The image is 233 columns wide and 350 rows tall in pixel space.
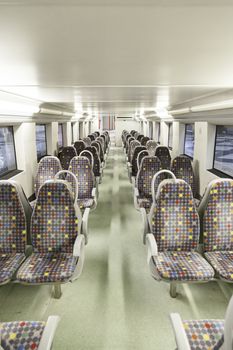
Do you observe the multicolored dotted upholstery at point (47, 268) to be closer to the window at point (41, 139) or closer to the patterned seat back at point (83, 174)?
the patterned seat back at point (83, 174)

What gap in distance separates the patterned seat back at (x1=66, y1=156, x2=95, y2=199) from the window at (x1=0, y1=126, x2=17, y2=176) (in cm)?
101

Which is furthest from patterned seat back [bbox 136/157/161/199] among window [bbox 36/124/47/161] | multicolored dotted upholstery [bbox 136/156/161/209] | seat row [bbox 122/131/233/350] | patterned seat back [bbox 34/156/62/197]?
window [bbox 36/124/47/161]

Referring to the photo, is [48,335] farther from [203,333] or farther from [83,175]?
[83,175]

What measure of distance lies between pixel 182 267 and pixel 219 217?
0.59m

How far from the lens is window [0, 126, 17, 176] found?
4191 mm

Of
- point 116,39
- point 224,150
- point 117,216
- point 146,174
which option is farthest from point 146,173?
point 116,39

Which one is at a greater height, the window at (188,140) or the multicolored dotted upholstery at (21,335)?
the window at (188,140)

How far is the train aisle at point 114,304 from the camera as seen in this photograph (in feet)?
6.82

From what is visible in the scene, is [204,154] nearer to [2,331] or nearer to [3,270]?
[3,270]

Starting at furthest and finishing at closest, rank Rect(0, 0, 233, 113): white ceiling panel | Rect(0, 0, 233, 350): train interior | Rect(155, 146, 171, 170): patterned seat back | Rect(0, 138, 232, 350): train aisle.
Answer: Rect(155, 146, 171, 170): patterned seat back < Rect(0, 138, 232, 350): train aisle < Rect(0, 0, 233, 350): train interior < Rect(0, 0, 233, 113): white ceiling panel

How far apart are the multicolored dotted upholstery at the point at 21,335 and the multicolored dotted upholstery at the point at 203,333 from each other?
2.72 ft

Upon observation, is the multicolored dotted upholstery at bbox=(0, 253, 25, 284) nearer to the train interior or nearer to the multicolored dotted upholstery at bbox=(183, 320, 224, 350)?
the train interior

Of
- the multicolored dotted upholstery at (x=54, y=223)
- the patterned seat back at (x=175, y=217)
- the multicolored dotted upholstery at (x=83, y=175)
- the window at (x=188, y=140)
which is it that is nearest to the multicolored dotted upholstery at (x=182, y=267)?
the patterned seat back at (x=175, y=217)

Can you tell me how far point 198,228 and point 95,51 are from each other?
1.82 metres
